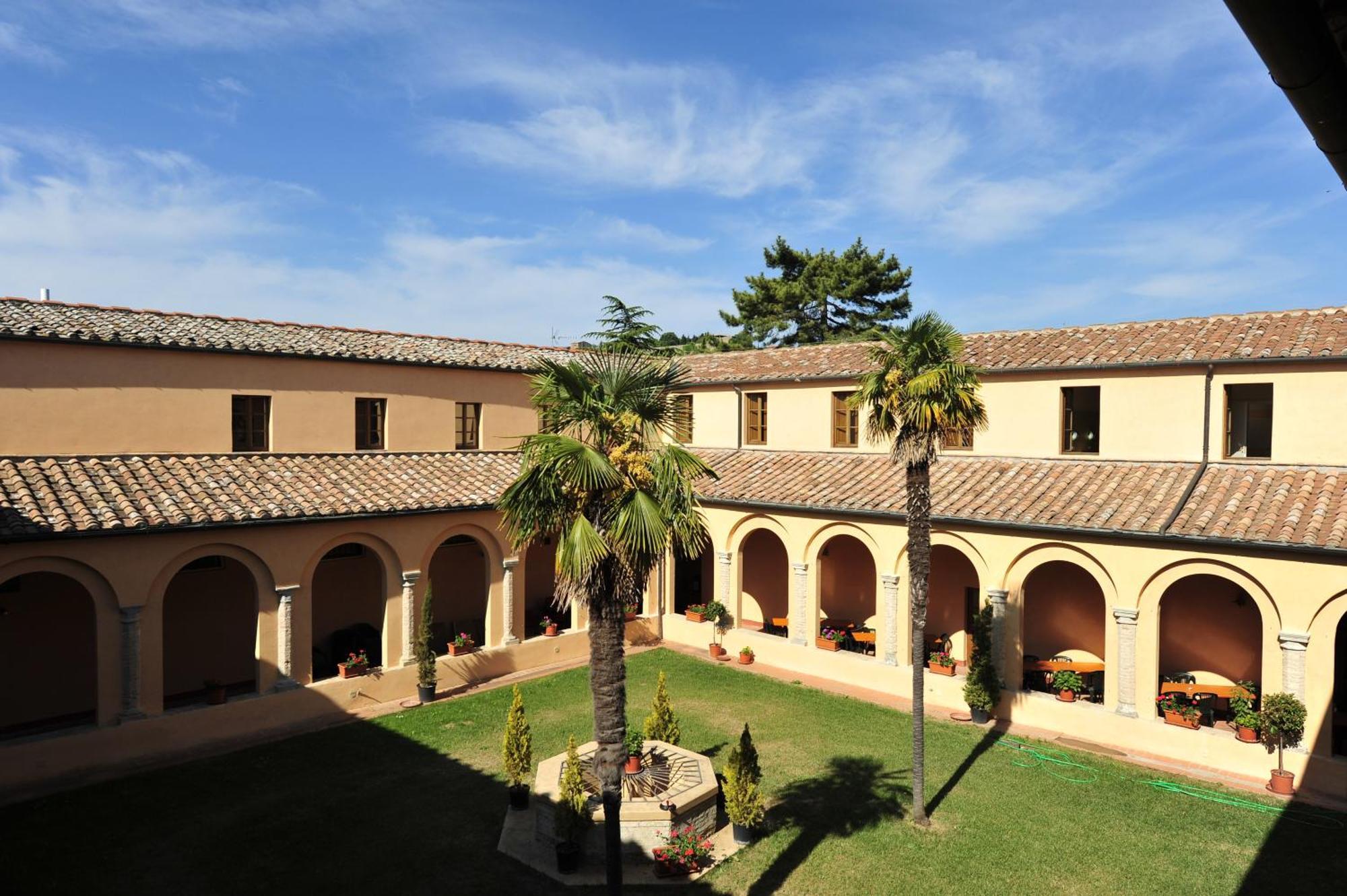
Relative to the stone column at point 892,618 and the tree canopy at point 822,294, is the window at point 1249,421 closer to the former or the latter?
the stone column at point 892,618

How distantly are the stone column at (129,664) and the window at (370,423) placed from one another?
6739 millimetres

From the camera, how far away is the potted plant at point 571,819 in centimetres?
1112

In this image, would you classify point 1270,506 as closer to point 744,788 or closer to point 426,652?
A: point 744,788

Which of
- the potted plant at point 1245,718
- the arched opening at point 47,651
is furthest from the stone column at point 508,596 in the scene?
the potted plant at point 1245,718

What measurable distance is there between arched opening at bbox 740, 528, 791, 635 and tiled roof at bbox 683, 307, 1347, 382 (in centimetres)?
528

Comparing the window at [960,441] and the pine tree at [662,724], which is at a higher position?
the window at [960,441]

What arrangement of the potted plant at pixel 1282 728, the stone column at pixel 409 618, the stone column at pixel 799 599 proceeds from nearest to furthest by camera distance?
the potted plant at pixel 1282 728 < the stone column at pixel 409 618 < the stone column at pixel 799 599

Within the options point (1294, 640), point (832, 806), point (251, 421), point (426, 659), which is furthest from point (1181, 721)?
point (251, 421)

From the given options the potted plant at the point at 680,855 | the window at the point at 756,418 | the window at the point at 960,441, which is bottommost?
the potted plant at the point at 680,855

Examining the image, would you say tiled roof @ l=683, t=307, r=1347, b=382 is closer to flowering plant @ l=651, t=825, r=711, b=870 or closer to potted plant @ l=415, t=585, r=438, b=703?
potted plant @ l=415, t=585, r=438, b=703

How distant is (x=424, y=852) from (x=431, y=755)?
12.4 feet

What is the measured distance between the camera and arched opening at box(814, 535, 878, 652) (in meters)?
23.0

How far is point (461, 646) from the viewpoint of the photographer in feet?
65.9

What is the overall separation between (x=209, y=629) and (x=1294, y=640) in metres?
22.0
